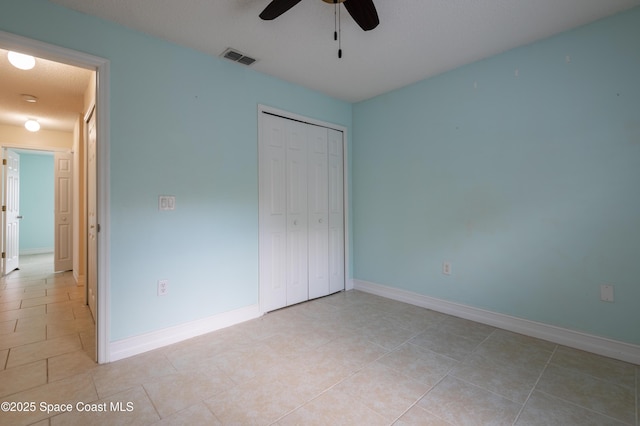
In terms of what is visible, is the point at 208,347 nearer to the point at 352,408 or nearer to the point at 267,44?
the point at 352,408

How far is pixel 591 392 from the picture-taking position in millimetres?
1748

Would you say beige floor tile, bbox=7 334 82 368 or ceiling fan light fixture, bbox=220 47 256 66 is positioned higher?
ceiling fan light fixture, bbox=220 47 256 66

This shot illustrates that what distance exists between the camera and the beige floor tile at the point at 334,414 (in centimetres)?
150

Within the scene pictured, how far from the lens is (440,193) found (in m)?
3.12

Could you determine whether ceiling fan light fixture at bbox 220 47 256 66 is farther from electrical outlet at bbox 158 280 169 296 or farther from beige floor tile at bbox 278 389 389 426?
beige floor tile at bbox 278 389 389 426

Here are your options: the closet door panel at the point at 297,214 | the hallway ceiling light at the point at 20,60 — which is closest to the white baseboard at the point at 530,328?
the closet door panel at the point at 297,214

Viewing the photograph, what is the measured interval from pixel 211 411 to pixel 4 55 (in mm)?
3591

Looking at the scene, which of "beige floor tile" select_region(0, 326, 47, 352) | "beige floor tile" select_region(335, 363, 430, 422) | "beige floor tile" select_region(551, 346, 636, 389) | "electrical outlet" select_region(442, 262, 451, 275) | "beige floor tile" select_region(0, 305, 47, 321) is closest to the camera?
"beige floor tile" select_region(335, 363, 430, 422)

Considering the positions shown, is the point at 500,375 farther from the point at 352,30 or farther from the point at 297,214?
the point at 352,30

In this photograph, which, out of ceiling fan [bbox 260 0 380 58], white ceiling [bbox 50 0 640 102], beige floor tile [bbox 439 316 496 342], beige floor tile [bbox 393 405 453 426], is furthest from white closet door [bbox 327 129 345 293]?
beige floor tile [bbox 393 405 453 426]

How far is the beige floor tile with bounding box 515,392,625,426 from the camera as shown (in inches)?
59.0

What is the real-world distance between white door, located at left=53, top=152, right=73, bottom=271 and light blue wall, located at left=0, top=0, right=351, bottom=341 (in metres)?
4.18

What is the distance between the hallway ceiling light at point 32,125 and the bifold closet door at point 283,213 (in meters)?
4.18

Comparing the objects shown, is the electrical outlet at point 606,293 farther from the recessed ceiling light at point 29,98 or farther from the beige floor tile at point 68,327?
the recessed ceiling light at point 29,98
